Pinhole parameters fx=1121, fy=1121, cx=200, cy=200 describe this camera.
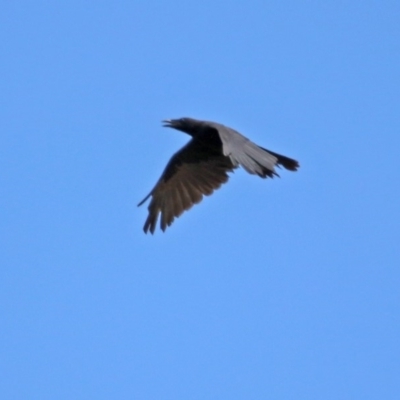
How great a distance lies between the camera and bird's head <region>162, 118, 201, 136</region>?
51.3ft

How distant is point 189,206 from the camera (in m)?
16.2

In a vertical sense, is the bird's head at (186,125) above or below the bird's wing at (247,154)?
above

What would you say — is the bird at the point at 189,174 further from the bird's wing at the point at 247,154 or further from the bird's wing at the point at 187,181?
the bird's wing at the point at 247,154

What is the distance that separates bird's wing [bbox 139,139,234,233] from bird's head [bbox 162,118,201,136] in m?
0.24

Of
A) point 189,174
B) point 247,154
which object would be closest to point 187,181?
point 189,174

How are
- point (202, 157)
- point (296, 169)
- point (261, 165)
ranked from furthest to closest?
point (202, 157), point (296, 169), point (261, 165)

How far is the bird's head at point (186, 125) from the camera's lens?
15648 mm

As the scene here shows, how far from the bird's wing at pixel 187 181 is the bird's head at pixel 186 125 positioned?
24 centimetres

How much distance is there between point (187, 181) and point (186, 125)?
0.96 meters

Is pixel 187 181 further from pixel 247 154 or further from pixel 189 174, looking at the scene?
pixel 247 154

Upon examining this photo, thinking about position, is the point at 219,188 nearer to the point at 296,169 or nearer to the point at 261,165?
the point at 296,169

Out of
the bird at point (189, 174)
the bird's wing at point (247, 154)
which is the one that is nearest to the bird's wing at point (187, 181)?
the bird at point (189, 174)

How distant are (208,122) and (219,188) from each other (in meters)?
1.13

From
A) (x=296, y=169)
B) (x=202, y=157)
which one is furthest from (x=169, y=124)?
(x=296, y=169)
